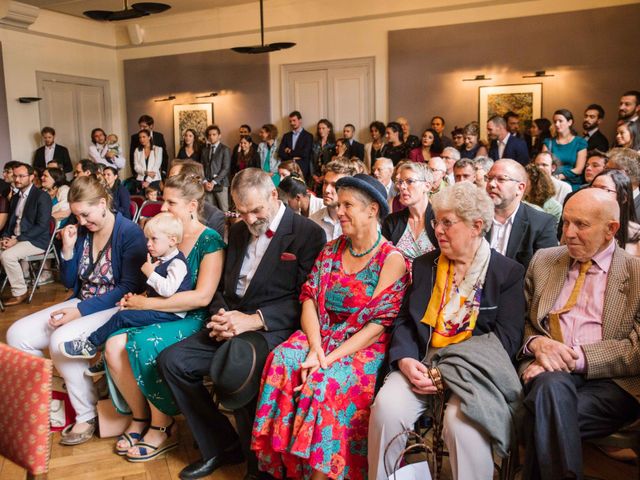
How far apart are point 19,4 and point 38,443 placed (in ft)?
34.9

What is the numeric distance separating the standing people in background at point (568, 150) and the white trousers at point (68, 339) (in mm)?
5344

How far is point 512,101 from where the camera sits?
30.4 feet

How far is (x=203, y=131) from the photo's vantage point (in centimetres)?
1211

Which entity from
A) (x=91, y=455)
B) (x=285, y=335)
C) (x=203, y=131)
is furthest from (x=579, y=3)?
(x=91, y=455)

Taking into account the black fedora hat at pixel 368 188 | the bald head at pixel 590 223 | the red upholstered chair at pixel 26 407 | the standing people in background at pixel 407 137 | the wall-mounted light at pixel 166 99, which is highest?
the wall-mounted light at pixel 166 99

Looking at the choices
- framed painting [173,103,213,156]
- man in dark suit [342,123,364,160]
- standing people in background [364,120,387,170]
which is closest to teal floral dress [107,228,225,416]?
standing people in background [364,120,387,170]

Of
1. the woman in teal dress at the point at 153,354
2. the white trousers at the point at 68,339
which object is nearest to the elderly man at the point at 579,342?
the woman in teal dress at the point at 153,354

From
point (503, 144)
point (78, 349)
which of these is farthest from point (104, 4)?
point (78, 349)

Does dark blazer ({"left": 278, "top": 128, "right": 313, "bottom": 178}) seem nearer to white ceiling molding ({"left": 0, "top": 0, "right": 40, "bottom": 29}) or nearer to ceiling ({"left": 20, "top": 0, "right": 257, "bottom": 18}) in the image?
ceiling ({"left": 20, "top": 0, "right": 257, "bottom": 18})

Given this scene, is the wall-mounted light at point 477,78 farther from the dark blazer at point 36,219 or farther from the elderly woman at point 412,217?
the dark blazer at point 36,219

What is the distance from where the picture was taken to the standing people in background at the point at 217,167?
10562mm

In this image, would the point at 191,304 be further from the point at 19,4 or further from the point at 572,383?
the point at 19,4

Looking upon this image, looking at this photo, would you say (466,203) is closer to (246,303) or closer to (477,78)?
(246,303)

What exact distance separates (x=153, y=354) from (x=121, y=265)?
A: 28.2 inches
